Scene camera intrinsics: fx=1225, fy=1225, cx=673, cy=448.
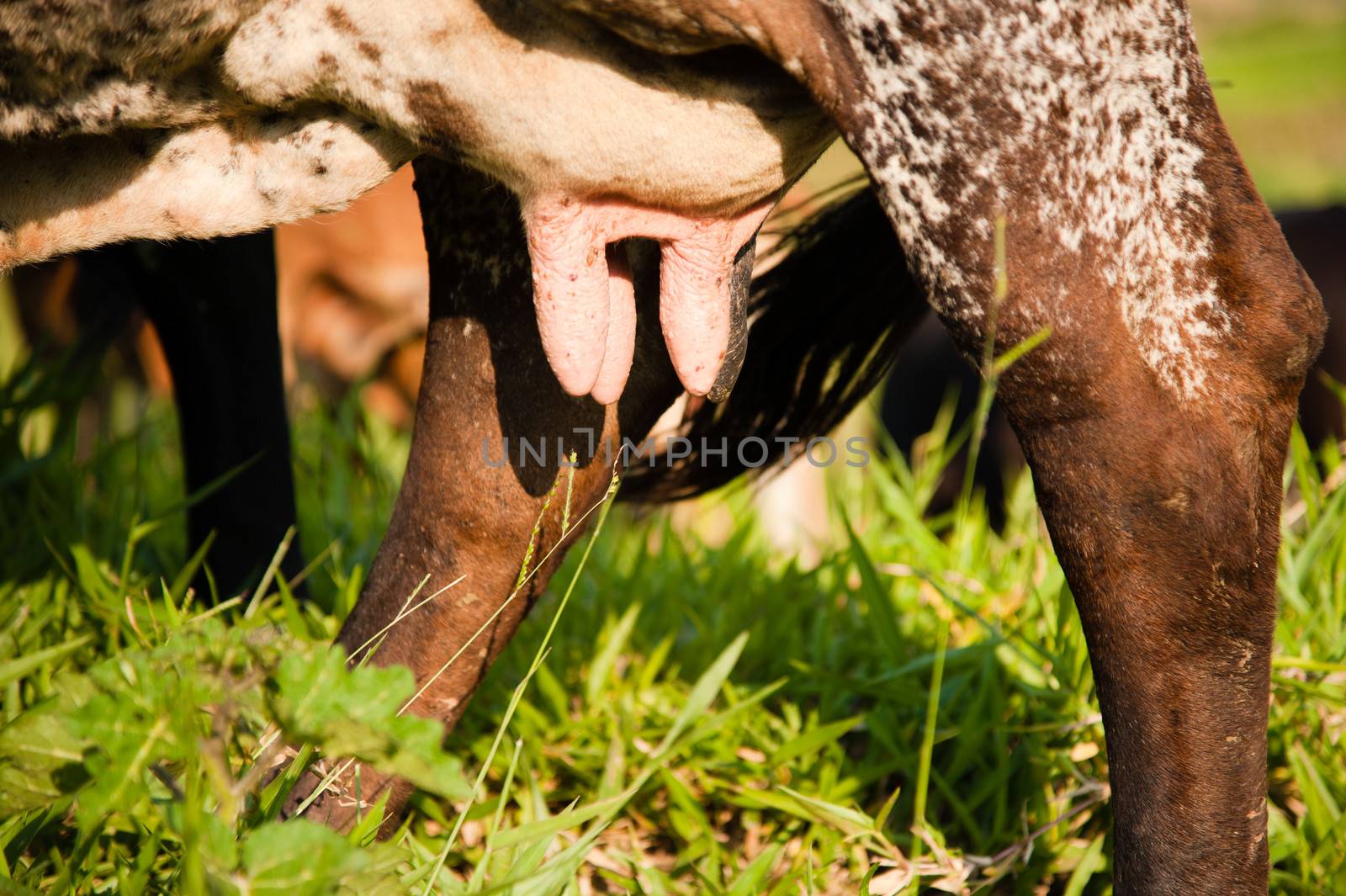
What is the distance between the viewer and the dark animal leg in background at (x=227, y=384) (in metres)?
2.11

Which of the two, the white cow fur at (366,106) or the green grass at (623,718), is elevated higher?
the white cow fur at (366,106)

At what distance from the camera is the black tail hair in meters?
1.83

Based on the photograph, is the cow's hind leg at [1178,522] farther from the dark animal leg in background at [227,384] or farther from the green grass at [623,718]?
the dark animal leg in background at [227,384]

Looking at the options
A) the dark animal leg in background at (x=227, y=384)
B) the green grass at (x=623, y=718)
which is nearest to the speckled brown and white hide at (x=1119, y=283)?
the green grass at (x=623, y=718)

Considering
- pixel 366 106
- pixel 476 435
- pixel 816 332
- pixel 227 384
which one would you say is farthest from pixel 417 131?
pixel 227 384

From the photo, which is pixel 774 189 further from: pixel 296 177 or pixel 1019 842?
pixel 1019 842

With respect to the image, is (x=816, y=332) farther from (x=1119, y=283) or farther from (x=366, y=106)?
(x=366, y=106)

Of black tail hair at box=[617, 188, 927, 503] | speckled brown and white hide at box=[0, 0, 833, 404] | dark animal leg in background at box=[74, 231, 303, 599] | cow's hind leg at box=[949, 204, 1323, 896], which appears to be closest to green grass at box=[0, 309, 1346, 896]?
dark animal leg in background at box=[74, 231, 303, 599]

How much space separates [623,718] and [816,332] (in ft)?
2.29

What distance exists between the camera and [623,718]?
1998 millimetres

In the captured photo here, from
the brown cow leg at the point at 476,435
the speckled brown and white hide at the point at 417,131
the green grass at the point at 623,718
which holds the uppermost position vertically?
the speckled brown and white hide at the point at 417,131

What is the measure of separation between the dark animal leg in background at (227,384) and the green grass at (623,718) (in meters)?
0.11

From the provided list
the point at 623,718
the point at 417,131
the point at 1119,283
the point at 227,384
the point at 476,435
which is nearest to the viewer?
the point at 1119,283

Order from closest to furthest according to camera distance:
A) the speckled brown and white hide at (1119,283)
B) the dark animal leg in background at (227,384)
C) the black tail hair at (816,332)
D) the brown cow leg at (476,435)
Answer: the speckled brown and white hide at (1119,283), the brown cow leg at (476,435), the black tail hair at (816,332), the dark animal leg in background at (227,384)
